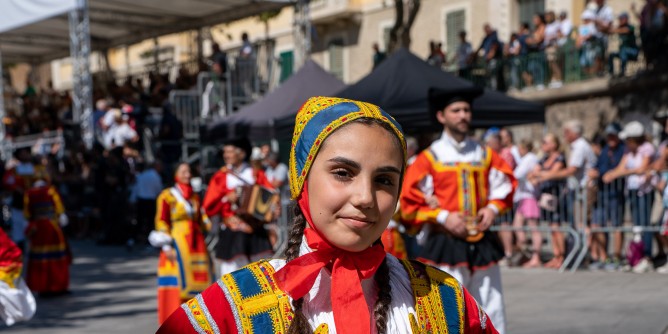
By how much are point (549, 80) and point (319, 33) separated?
54.8 feet

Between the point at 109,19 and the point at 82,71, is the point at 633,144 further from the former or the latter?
the point at 109,19

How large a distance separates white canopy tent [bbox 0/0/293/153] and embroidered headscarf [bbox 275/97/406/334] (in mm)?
17092

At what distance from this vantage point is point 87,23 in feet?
63.8

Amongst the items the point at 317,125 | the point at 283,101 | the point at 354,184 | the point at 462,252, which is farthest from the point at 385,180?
the point at 283,101

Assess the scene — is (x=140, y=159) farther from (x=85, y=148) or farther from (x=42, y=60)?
(x=42, y=60)

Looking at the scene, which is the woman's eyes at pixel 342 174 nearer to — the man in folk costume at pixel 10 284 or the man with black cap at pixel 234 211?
the man in folk costume at pixel 10 284

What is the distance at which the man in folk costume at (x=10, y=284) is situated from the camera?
498 cm

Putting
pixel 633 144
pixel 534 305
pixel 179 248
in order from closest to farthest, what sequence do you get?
pixel 179 248, pixel 534 305, pixel 633 144

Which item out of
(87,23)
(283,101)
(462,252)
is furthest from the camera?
(87,23)

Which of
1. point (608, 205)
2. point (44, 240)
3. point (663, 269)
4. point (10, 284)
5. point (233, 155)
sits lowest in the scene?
point (663, 269)

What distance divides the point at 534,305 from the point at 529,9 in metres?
18.7

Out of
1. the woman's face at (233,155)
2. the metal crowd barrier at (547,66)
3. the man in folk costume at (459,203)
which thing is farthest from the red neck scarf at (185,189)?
the metal crowd barrier at (547,66)

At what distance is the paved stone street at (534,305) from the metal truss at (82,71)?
7.01 m

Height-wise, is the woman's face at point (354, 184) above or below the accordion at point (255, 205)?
above
